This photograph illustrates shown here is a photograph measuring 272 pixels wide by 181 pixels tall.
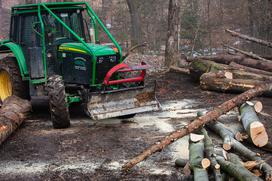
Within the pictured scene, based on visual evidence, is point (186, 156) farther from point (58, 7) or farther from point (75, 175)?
point (58, 7)

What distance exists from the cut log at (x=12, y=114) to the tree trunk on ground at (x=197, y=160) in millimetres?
3421

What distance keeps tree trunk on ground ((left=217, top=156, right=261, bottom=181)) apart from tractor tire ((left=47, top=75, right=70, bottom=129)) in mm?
3347

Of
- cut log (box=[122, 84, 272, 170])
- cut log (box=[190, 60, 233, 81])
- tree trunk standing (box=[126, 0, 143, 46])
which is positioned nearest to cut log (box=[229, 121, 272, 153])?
cut log (box=[122, 84, 272, 170])

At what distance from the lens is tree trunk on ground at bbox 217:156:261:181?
16.3 feet

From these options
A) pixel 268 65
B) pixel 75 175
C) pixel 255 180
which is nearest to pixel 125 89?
pixel 75 175

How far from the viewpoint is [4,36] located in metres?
25.8

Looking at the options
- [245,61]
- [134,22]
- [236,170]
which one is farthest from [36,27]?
[134,22]

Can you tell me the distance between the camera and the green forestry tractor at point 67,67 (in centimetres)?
784

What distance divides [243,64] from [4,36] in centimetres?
1769

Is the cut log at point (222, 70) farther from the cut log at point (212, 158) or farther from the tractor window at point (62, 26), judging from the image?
the cut log at point (212, 158)

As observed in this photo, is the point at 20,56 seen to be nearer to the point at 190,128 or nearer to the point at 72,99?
the point at 72,99

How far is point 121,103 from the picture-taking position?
319 inches

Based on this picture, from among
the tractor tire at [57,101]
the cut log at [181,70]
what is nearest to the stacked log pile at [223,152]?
the tractor tire at [57,101]

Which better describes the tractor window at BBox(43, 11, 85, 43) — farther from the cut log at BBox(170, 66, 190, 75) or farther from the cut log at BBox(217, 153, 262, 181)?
the cut log at BBox(217, 153, 262, 181)
